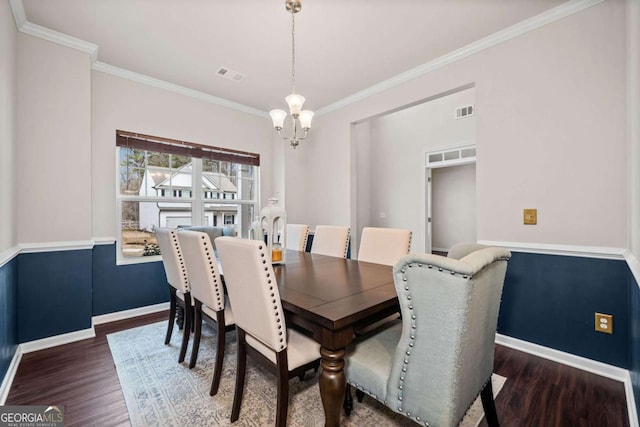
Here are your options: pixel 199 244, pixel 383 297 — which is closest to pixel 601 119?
pixel 383 297

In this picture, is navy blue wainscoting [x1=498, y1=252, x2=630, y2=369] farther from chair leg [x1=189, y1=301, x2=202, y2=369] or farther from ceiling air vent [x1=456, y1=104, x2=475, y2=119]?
ceiling air vent [x1=456, y1=104, x2=475, y2=119]

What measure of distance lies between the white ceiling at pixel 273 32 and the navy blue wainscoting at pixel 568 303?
200 cm

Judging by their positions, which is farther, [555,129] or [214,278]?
[555,129]

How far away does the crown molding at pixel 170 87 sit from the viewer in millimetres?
2951

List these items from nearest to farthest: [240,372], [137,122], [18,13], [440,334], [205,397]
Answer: [440,334], [240,372], [205,397], [18,13], [137,122]

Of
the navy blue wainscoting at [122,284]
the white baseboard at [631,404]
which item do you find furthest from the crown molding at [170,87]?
the white baseboard at [631,404]

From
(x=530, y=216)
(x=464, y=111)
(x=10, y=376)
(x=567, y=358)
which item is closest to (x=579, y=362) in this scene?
(x=567, y=358)

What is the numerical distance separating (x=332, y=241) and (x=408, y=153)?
323cm

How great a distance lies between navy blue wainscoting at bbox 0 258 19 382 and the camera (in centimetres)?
177

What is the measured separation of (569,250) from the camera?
2.10 m

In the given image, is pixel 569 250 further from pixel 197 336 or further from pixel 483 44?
pixel 197 336

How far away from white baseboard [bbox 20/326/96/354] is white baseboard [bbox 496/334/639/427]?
372 centimetres

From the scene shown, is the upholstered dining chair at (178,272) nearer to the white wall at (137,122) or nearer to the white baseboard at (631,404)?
the white wall at (137,122)

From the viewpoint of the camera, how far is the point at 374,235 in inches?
97.9
